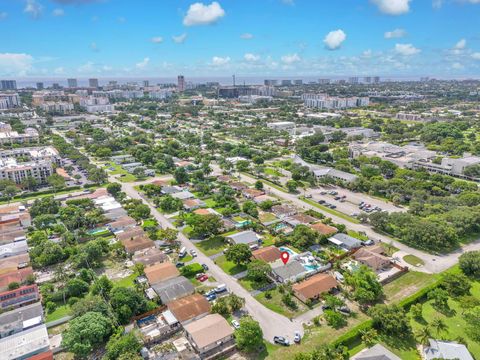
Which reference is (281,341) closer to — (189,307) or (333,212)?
(189,307)

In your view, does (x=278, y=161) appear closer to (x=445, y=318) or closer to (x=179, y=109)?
(x=445, y=318)

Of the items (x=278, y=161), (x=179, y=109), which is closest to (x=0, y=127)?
(x=179, y=109)

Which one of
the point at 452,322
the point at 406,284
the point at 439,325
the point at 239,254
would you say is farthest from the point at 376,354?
the point at 239,254

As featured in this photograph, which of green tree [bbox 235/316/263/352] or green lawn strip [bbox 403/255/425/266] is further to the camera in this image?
green lawn strip [bbox 403/255/425/266]

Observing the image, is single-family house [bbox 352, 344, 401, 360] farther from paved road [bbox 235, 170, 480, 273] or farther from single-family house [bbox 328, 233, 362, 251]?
single-family house [bbox 328, 233, 362, 251]

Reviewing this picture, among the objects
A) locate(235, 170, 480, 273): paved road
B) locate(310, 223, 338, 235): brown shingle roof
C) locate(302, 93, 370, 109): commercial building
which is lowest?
locate(235, 170, 480, 273): paved road

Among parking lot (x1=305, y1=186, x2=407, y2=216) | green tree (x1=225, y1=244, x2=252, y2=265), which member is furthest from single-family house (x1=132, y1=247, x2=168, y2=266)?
parking lot (x1=305, y1=186, x2=407, y2=216)

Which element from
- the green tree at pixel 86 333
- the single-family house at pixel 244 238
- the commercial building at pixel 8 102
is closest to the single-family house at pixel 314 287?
the single-family house at pixel 244 238

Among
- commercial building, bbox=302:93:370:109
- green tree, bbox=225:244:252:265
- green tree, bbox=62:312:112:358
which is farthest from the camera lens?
commercial building, bbox=302:93:370:109
